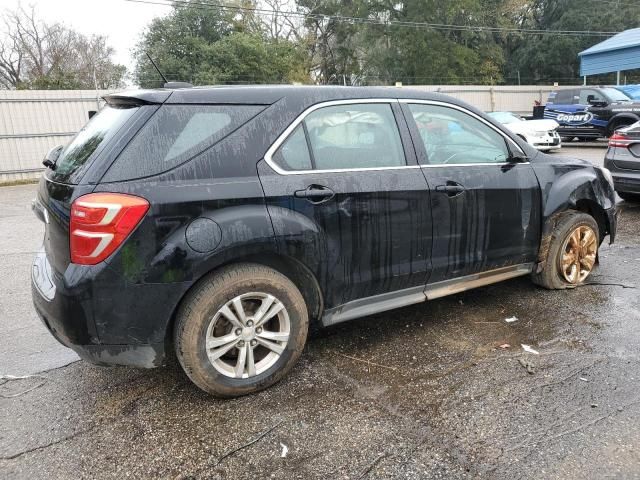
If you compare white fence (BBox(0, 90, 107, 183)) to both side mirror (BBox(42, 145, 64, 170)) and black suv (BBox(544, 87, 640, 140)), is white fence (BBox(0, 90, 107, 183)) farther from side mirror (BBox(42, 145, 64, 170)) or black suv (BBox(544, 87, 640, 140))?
black suv (BBox(544, 87, 640, 140))

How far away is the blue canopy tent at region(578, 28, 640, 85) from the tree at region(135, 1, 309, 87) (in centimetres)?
1689

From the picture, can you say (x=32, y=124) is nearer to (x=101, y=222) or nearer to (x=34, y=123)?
(x=34, y=123)

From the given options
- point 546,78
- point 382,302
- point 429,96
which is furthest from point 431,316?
point 546,78

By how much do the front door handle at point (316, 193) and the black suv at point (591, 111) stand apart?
628 inches

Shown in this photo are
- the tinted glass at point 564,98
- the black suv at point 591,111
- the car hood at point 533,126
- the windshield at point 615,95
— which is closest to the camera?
the car hood at point 533,126

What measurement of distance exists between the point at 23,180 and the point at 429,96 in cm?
1421

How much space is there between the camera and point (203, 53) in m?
24.3

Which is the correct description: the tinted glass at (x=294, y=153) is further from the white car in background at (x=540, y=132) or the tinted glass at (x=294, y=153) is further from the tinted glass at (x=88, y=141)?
the white car in background at (x=540, y=132)

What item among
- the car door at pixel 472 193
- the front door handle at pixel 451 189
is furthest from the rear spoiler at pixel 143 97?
the front door handle at pixel 451 189

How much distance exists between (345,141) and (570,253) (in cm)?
242

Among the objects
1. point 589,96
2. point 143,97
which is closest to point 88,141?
point 143,97

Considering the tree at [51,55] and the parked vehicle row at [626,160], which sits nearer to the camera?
the parked vehicle row at [626,160]

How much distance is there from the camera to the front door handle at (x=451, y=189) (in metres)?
3.57

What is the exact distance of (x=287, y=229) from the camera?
2.99 metres
